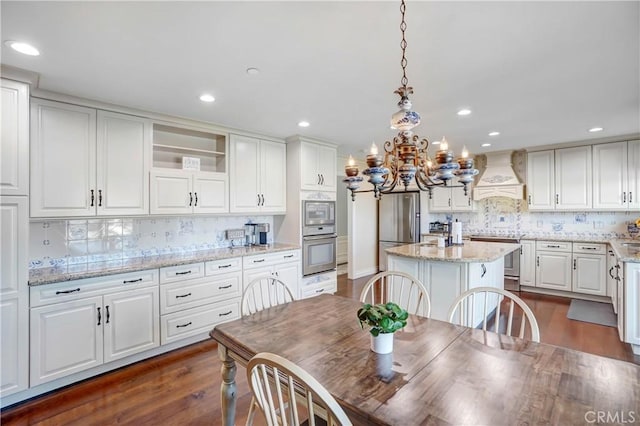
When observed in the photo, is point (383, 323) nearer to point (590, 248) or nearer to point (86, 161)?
point (86, 161)

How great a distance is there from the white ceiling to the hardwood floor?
7.78 feet

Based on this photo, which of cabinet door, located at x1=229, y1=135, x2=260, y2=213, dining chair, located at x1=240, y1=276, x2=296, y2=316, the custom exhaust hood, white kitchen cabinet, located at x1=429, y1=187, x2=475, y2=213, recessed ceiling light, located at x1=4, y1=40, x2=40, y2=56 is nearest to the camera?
recessed ceiling light, located at x1=4, y1=40, x2=40, y2=56

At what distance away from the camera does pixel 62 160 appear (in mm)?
2646

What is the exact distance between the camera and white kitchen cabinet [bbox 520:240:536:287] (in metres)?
5.01

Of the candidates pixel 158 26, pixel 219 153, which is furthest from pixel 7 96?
pixel 219 153

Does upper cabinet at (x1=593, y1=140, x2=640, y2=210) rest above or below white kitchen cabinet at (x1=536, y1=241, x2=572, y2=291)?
above

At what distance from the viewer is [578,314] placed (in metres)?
4.04

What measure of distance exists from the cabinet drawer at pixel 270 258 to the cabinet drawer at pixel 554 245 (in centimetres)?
387

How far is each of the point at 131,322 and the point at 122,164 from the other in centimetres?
147

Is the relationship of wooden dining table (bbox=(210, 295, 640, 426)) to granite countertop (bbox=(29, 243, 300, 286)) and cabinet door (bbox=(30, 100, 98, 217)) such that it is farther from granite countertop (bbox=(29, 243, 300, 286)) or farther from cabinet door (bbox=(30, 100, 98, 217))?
Result: cabinet door (bbox=(30, 100, 98, 217))

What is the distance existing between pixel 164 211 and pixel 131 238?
0.46m

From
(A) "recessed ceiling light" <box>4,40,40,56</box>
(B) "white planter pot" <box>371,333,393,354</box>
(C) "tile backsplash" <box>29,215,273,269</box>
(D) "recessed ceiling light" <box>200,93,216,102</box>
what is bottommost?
(B) "white planter pot" <box>371,333,393,354</box>

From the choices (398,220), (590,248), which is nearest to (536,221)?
(590,248)

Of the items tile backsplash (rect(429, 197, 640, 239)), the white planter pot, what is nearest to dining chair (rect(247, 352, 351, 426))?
the white planter pot
